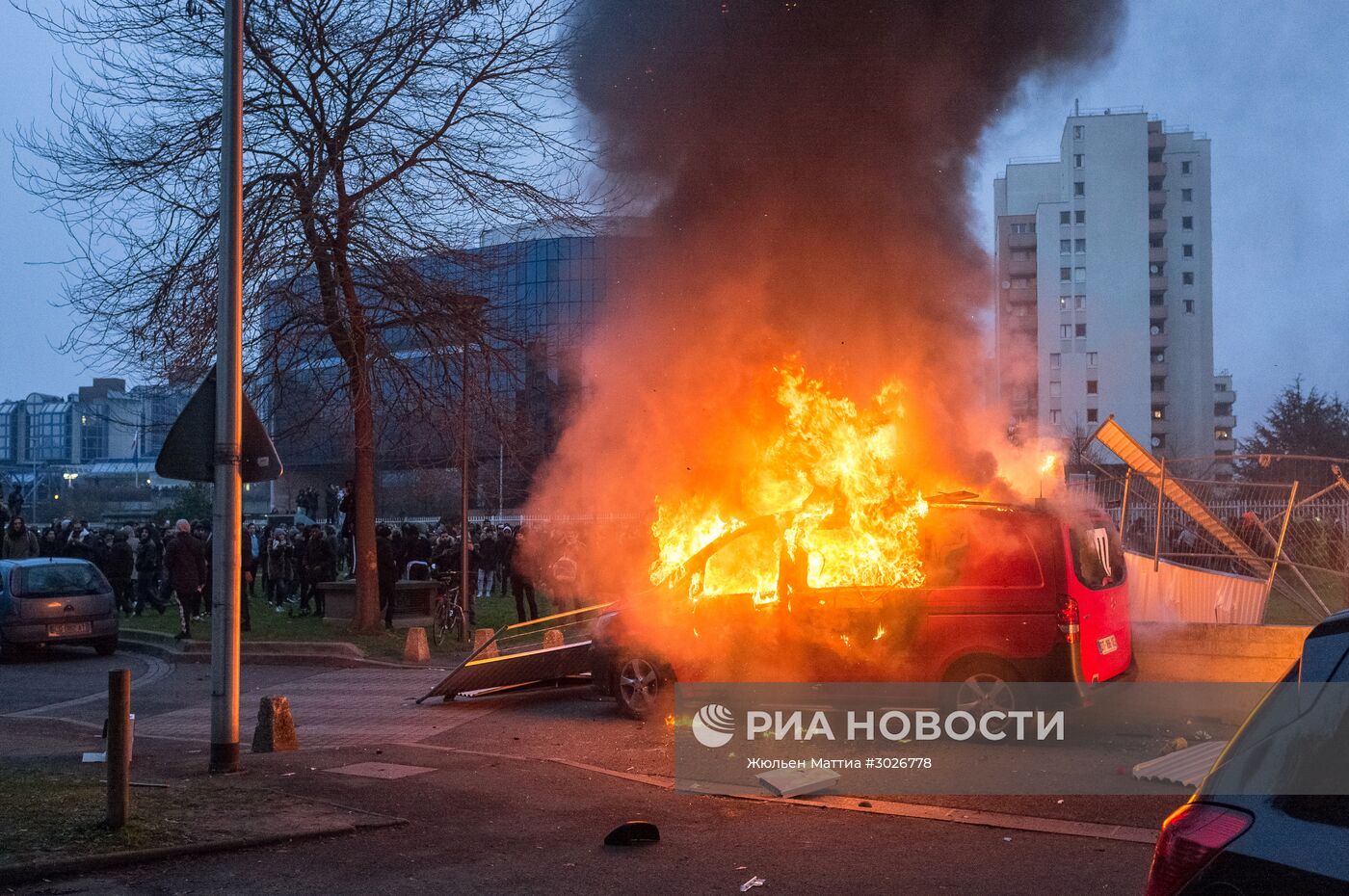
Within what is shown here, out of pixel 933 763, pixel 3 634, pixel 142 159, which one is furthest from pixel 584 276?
pixel 933 763

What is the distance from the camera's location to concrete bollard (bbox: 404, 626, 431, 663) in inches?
603

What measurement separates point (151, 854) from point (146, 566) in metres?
19.3

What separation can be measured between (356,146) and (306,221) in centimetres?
136

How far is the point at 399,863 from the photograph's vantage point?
19.1 feet

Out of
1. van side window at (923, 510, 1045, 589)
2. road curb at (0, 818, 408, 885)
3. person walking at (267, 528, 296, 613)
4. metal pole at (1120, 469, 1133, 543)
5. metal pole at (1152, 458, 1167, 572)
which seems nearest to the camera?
road curb at (0, 818, 408, 885)

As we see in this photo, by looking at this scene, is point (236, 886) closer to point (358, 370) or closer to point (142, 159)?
point (358, 370)

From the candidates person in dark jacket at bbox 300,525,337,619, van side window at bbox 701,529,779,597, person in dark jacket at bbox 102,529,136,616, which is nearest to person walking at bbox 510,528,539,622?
person in dark jacket at bbox 300,525,337,619

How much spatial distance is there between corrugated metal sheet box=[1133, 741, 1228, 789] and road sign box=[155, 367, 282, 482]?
620cm

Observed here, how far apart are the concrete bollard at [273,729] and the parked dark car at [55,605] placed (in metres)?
9.17

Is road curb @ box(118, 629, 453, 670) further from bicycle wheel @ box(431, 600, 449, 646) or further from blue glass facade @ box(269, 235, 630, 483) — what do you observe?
blue glass facade @ box(269, 235, 630, 483)

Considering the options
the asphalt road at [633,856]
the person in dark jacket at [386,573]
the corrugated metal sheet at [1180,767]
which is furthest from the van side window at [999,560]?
the person in dark jacket at [386,573]

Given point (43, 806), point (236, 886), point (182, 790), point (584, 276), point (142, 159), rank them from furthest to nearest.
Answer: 1. point (584, 276)
2. point (142, 159)
3. point (182, 790)
4. point (43, 806)
5. point (236, 886)

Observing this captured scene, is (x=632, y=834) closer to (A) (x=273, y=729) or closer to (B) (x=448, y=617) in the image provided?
(A) (x=273, y=729)

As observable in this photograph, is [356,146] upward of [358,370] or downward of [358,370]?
upward
